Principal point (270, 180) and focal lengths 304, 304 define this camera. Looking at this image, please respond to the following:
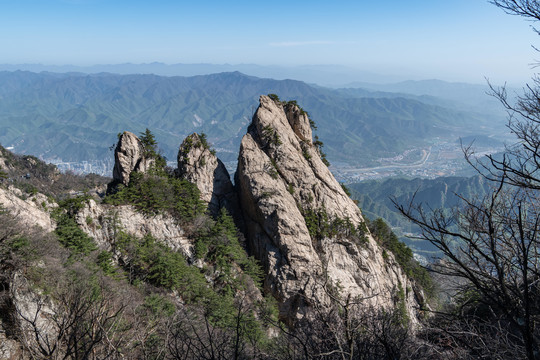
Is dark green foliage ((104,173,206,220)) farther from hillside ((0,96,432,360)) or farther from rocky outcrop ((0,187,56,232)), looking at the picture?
rocky outcrop ((0,187,56,232))

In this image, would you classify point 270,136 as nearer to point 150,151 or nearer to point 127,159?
point 150,151

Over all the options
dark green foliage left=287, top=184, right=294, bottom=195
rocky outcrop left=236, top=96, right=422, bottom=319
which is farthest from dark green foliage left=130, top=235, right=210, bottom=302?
dark green foliage left=287, top=184, right=294, bottom=195

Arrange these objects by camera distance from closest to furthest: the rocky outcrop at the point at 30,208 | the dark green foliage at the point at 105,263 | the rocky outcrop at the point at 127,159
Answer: the rocky outcrop at the point at 30,208 → the dark green foliage at the point at 105,263 → the rocky outcrop at the point at 127,159

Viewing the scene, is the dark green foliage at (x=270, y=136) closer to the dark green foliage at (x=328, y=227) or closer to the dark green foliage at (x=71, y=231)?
the dark green foliage at (x=328, y=227)

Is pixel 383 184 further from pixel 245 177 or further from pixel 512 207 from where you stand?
pixel 512 207

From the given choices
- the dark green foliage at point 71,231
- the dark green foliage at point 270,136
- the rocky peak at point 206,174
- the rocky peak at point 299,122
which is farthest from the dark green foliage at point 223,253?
the rocky peak at point 299,122

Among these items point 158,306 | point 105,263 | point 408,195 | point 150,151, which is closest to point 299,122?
point 150,151
